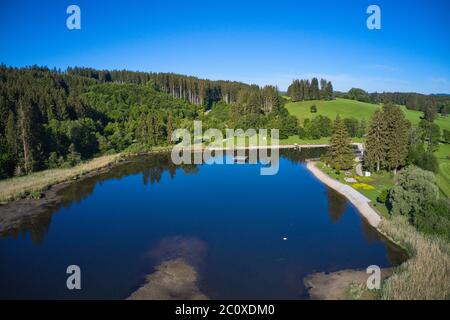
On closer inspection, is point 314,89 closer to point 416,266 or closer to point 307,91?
point 307,91

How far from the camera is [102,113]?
107 metres

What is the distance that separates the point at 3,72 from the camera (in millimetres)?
103875

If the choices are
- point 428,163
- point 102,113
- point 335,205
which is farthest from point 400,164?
point 102,113

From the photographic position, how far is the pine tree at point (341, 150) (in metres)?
61.5

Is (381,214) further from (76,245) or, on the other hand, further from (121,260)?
(76,245)

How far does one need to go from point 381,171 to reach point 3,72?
104944 mm

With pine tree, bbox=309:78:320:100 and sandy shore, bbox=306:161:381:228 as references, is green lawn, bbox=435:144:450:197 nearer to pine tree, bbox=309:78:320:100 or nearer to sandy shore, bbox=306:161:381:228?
sandy shore, bbox=306:161:381:228

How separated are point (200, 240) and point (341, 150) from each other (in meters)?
36.8

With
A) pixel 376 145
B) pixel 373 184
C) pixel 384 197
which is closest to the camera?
pixel 384 197

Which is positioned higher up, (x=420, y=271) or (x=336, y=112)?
(x=336, y=112)

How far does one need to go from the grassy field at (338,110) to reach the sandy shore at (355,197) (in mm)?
65699

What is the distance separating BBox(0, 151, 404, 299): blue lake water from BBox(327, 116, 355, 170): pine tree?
7.70 m
